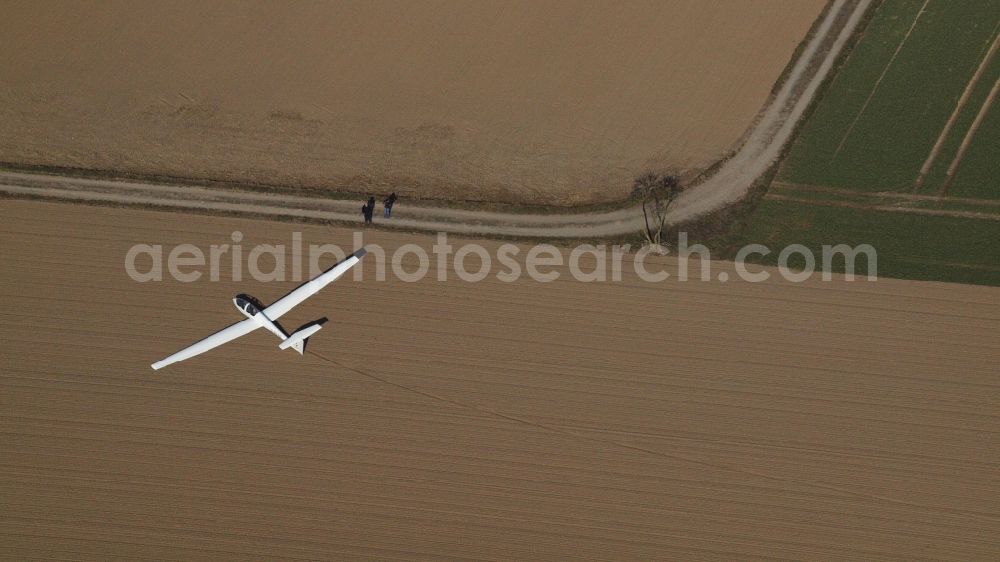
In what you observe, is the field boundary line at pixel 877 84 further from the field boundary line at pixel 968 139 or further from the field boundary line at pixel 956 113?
the field boundary line at pixel 968 139

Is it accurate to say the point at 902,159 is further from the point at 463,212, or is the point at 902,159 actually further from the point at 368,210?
the point at 368,210

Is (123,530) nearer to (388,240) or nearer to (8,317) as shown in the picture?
(8,317)

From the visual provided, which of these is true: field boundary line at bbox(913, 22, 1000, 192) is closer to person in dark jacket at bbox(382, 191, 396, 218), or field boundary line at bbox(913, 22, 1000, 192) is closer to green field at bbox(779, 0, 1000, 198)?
green field at bbox(779, 0, 1000, 198)

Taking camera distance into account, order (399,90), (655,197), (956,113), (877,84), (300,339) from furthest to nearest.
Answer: (399,90) → (877,84) → (956,113) → (655,197) → (300,339)

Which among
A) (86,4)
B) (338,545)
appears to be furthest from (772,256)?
(86,4)

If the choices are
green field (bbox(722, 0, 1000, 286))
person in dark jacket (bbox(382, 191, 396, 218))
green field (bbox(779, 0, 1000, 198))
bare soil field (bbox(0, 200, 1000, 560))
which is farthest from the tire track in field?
green field (bbox(779, 0, 1000, 198))

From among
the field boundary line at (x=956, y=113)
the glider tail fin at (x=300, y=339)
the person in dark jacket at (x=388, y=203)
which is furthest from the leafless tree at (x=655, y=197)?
the glider tail fin at (x=300, y=339)

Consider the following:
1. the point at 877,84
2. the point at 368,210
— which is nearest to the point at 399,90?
the point at 368,210
